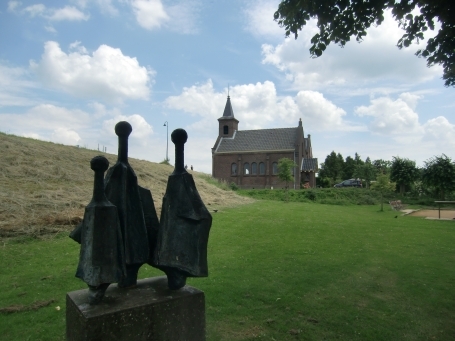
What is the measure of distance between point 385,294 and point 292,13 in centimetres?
573

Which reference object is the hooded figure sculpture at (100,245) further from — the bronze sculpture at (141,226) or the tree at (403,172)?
the tree at (403,172)

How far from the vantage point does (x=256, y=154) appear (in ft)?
179

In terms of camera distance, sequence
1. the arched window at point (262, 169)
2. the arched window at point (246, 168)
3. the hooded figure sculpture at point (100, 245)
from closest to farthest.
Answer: the hooded figure sculpture at point (100, 245)
the arched window at point (262, 169)
the arched window at point (246, 168)

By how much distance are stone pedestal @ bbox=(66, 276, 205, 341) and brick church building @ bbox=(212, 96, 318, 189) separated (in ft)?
159

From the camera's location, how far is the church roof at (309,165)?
183 ft

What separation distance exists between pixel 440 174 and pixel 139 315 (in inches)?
1385

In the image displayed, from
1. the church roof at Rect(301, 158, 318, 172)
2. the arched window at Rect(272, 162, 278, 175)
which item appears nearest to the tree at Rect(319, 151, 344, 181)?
the church roof at Rect(301, 158, 318, 172)

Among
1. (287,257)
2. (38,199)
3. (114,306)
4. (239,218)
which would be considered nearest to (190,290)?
(114,306)

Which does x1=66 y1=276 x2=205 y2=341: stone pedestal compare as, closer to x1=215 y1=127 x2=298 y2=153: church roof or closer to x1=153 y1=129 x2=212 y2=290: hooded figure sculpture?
x1=153 y1=129 x2=212 y2=290: hooded figure sculpture

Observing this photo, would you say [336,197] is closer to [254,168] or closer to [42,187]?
[254,168]

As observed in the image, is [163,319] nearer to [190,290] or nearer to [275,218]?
[190,290]

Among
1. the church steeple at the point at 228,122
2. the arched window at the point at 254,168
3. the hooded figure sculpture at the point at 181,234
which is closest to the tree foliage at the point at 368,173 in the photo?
the arched window at the point at 254,168

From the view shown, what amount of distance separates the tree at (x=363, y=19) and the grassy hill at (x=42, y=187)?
8.45 m

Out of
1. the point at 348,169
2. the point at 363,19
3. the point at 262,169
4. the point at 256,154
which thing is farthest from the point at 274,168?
the point at 363,19
